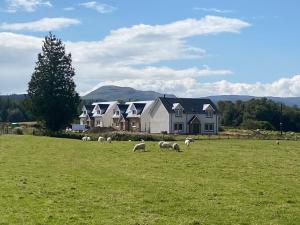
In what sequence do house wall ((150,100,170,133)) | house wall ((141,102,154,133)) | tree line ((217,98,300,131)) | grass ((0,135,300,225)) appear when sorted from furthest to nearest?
tree line ((217,98,300,131)), house wall ((141,102,154,133)), house wall ((150,100,170,133)), grass ((0,135,300,225))

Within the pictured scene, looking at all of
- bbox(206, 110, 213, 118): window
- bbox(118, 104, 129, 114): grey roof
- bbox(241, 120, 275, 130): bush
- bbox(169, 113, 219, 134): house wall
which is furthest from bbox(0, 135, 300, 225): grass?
bbox(241, 120, 275, 130): bush

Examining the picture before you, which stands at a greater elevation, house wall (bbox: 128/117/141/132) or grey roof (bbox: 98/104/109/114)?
grey roof (bbox: 98/104/109/114)

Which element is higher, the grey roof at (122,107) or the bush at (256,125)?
the grey roof at (122,107)

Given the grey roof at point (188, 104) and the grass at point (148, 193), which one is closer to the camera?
the grass at point (148, 193)

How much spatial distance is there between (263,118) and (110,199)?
395 ft

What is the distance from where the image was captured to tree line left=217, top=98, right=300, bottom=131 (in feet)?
422

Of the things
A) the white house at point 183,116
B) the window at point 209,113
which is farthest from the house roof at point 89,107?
the window at point 209,113

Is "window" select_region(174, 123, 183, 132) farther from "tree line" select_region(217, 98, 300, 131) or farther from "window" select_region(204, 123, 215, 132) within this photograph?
"tree line" select_region(217, 98, 300, 131)

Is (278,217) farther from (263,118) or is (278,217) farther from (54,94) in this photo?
(263,118)

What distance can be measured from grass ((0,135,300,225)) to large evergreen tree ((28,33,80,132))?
160 ft

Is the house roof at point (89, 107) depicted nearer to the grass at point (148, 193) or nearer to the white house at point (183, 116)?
the white house at point (183, 116)

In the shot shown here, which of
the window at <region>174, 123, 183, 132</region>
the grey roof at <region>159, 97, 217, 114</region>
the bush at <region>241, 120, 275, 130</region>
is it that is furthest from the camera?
the bush at <region>241, 120, 275, 130</region>

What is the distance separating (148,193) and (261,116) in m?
118

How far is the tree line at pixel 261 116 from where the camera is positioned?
129m
